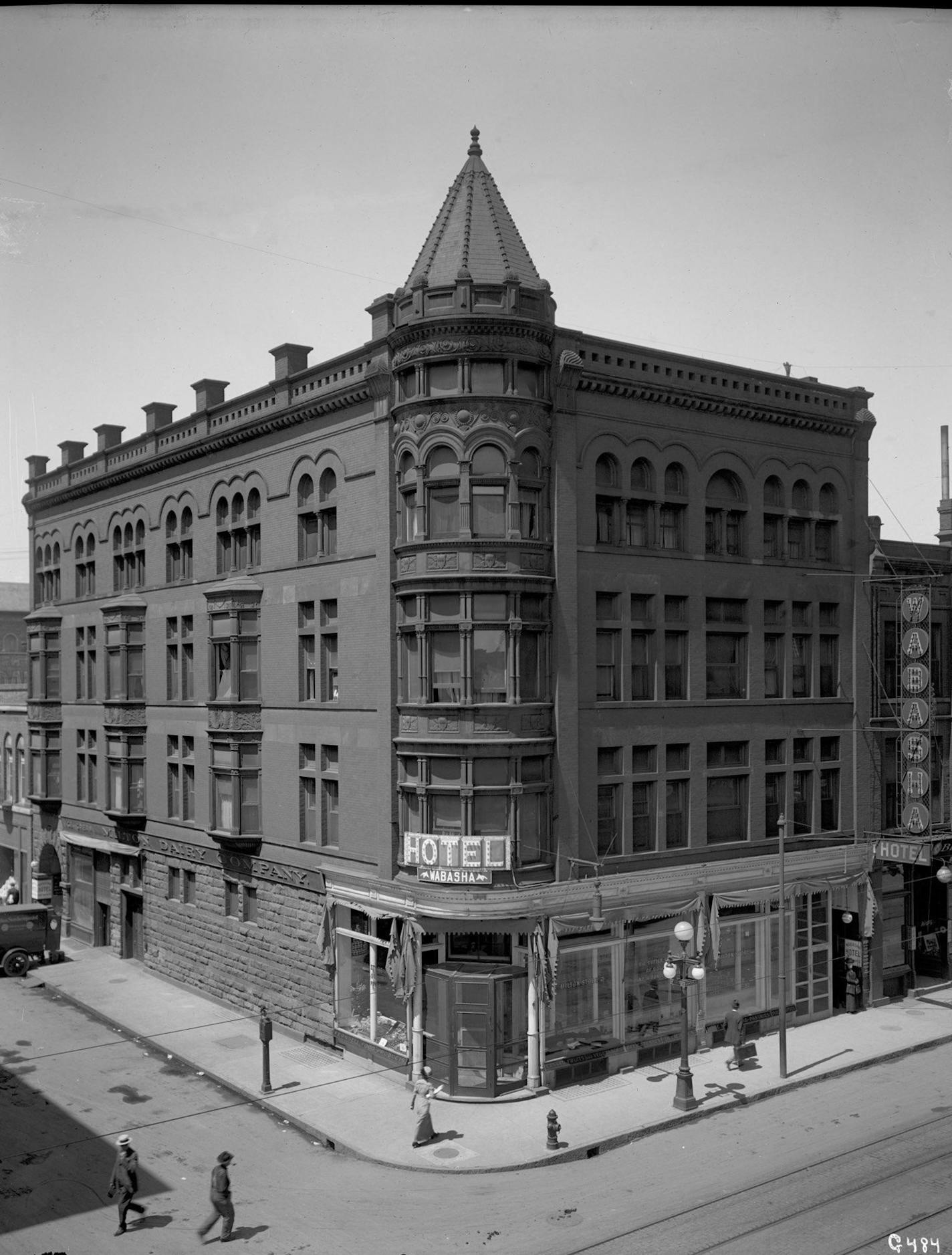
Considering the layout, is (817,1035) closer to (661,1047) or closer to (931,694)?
(661,1047)

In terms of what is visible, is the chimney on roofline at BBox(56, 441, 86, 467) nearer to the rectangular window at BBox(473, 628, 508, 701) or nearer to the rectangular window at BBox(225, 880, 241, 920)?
the rectangular window at BBox(225, 880, 241, 920)

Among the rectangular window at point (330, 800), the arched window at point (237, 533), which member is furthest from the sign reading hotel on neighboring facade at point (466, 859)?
the arched window at point (237, 533)

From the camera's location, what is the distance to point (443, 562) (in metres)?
28.6

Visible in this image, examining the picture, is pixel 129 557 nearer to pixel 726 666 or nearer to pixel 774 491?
pixel 726 666

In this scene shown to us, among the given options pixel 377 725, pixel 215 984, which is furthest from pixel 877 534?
pixel 215 984

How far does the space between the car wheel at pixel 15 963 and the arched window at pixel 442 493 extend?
76.5 ft

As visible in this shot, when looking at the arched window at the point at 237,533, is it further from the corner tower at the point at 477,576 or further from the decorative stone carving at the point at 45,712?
the decorative stone carving at the point at 45,712

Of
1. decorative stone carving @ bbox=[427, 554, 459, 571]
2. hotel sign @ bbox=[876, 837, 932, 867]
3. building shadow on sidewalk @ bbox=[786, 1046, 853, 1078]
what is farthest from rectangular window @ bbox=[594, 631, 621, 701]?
hotel sign @ bbox=[876, 837, 932, 867]

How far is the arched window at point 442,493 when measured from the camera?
93.9 ft

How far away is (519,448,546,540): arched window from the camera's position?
28891 mm

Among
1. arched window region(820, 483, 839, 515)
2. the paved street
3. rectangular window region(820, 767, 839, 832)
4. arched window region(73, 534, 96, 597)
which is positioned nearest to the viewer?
the paved street

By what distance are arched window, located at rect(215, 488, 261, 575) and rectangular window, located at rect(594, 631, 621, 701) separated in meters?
11.3

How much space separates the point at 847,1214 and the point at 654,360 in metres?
20.9

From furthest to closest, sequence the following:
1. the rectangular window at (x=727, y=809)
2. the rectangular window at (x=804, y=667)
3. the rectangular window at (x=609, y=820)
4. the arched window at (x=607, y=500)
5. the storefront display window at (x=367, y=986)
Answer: the rectangular window at (x=804, y=667) < the rectangular window at (x=727, y=809) < the arched window at (x=607, y=500) < the rectangular window at (x=609, y=820) < the storefront display window at (x=367, y=986)
